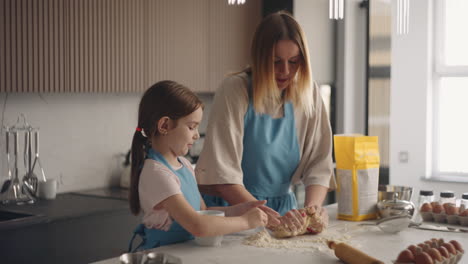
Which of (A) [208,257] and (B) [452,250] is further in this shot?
(A) [208,257]

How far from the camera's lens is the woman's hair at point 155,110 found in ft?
5.63

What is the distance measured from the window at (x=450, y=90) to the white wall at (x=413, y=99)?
0.27 ft

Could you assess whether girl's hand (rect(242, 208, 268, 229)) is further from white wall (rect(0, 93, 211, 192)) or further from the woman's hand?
white wall (rect(0, 93, 211, 192))

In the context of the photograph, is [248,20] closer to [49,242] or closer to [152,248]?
[49,242]

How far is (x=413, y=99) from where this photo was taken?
4.41 meters

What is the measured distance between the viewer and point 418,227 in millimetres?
1911

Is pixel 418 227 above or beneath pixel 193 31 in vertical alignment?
beneath

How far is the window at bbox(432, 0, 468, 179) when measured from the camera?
4422mm

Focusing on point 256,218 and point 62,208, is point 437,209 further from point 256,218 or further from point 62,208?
point 62,208

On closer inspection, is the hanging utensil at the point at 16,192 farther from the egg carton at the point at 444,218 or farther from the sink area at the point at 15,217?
the egg carton at the point at 444,218

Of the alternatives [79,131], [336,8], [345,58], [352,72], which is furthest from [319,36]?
[336,8]

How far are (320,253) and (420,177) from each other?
9.93 feet

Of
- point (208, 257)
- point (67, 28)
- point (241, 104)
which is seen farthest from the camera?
point (67, 28)

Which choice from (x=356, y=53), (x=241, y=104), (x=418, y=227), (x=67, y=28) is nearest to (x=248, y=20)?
(x=356, y=53)
